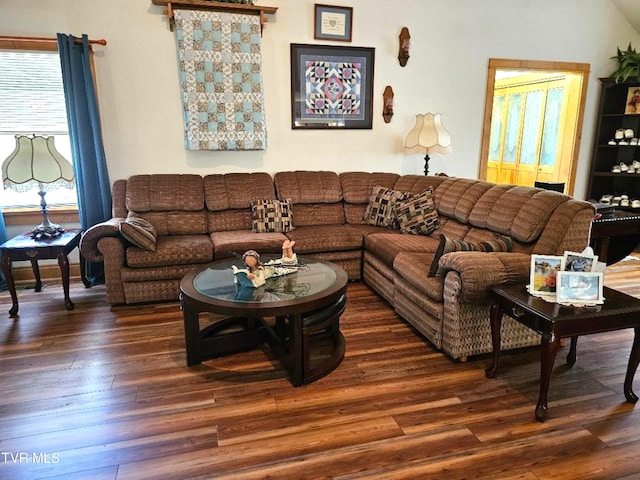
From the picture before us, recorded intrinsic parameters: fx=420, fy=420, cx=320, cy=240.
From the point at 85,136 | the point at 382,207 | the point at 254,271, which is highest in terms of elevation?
the point at 85,136

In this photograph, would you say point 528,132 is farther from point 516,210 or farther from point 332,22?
point 516,210

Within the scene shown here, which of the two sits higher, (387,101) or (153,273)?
(387,101)

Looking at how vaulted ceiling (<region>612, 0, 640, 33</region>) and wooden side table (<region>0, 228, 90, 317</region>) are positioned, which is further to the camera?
vaulted ceiling (<region>612, 0, 640, 33</region>)

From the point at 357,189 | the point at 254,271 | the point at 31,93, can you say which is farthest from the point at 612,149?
the point at 31,93

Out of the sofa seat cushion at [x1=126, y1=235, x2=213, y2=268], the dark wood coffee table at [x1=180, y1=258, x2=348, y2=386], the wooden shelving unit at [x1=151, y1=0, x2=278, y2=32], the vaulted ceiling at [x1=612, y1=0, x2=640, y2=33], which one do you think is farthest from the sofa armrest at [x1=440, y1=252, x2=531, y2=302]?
the vaulted ceiling at [x1=612, y1=0, x2=640, y2=33]

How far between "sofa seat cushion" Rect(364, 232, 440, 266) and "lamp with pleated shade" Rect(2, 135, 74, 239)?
2.53m

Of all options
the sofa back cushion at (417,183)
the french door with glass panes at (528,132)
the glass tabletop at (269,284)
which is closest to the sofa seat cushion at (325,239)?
the sofa back cushion at (417,183)

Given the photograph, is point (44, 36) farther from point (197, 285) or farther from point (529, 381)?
point (529, 381)

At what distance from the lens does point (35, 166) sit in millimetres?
3273

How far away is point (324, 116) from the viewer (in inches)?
173

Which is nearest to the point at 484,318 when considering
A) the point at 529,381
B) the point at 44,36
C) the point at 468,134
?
the point at 529,381

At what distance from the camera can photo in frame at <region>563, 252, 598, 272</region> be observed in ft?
6.85

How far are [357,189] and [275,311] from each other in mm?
2408

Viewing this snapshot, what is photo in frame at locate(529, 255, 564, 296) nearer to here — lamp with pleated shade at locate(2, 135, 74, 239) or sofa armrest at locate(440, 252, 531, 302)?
sofa armrest at locate(440, 252, 531, 302)
